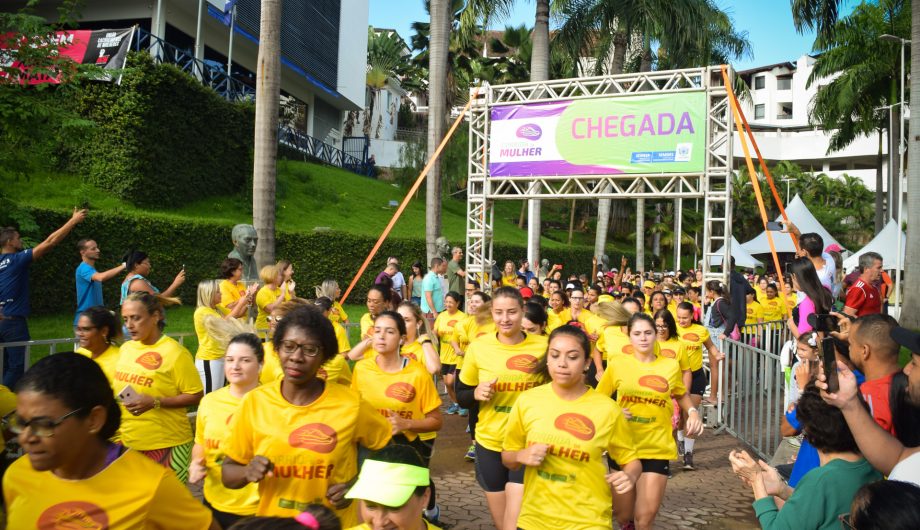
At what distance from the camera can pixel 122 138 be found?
62.8ft

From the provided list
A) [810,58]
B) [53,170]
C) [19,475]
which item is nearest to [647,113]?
[19,475]

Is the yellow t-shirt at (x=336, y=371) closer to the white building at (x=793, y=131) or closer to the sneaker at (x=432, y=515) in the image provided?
the sneaker at (x=432, y=515)

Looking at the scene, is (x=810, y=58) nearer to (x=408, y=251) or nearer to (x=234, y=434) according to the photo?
(x=408, y=251)

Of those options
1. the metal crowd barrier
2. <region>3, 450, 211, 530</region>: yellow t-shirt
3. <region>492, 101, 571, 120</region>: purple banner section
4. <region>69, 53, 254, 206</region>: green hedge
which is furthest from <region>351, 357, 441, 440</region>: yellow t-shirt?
<region>69, 53, 254, 206</region>: green hedge

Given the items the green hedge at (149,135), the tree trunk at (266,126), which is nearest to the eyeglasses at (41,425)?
the tree trunk at (266,126)

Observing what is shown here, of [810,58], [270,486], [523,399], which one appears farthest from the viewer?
[810,58]

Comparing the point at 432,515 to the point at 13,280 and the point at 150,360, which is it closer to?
the point at 150,360

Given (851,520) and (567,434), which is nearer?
(851,520)

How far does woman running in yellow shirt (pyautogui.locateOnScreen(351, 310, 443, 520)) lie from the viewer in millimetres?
5340

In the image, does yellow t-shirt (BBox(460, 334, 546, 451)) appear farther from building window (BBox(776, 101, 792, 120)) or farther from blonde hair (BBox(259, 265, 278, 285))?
building window (BBox(776, 101, 792, 120))

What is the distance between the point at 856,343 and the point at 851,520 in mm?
1823

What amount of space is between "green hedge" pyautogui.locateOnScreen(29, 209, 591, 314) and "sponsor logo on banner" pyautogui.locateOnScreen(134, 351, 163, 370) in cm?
933

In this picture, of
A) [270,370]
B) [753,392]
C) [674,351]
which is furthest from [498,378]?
[753,392]

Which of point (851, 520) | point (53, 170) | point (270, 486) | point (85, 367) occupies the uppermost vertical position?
point (53, 170)
